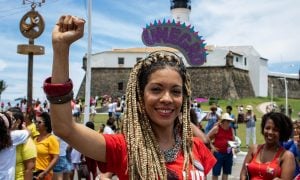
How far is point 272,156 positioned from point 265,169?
157mm

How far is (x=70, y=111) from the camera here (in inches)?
69.1

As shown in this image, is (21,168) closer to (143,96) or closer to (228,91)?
(143,96)

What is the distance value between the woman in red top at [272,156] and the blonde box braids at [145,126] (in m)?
2.01

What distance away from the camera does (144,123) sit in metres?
2.00

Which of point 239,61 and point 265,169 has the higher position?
point 239,61

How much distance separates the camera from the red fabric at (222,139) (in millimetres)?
7578

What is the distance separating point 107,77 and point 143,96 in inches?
2058

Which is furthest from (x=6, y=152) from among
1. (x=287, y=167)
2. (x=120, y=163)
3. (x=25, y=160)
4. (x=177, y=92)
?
(x=287, y=167)

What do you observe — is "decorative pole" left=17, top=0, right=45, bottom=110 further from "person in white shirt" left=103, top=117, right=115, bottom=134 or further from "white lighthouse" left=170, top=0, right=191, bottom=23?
"white lighthouse" left=170, top=0, right=191, bottom=23

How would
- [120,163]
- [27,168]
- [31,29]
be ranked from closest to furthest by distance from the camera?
[120,163] → [27,168] → [31,29]

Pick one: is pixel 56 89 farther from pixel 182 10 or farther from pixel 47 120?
pixel 182 10

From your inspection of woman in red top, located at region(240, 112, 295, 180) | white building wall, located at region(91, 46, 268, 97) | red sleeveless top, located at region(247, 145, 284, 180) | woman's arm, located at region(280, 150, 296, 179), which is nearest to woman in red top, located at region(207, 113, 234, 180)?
woman in red top, located at region(240, 112, 295, 180)

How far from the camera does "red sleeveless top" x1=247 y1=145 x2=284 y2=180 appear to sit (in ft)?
12.7

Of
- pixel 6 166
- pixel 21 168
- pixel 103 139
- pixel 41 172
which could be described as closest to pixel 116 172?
pixel 103 139
